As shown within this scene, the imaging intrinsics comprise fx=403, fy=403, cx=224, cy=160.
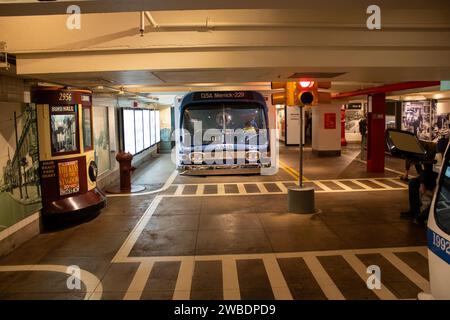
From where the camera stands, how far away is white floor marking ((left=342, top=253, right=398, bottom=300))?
5.13m

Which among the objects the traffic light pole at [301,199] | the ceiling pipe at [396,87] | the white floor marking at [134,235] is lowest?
the white floor marking at [134,235]

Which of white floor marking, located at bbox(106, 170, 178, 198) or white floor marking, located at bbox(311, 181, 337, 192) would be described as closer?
white floor marking, located at bbox(106, 170, 178, 198)

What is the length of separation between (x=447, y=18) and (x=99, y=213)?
8195 millimetres

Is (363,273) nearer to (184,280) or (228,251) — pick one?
(228,251)

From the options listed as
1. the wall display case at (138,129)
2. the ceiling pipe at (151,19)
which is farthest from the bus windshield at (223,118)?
the ceiling pipe at (151,19)

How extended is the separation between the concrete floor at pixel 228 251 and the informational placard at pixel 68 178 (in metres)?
0.83

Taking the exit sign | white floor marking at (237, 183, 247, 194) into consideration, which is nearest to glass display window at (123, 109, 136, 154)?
white floor marking at (237, 183, 247, 194)

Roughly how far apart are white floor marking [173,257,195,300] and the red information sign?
1676cm

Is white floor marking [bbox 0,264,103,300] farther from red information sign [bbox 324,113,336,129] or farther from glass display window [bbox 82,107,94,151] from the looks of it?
red information sign [bbox 324,113,336,129]

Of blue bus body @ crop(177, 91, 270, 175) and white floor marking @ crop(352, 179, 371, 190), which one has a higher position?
blue bus body @ crop(177, 91, 270, 175)

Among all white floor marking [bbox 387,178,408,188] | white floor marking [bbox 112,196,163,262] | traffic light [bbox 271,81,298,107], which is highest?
traffic light [bbox 271,81,298,107]

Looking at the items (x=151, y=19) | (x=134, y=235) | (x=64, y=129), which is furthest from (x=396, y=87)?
(x=64, y=129)

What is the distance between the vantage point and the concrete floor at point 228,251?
214 inches

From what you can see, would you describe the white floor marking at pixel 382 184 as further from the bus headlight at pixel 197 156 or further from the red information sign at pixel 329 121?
the red information sign at pixel 329 121
